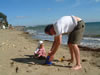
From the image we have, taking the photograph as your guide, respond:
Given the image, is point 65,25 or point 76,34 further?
point 76,34

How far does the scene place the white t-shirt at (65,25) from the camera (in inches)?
139

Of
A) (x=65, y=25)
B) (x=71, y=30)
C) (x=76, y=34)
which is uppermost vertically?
(x=65, y=25)

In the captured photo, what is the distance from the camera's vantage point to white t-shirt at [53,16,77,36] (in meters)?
3.52

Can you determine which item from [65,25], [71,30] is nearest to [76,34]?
[71,30]

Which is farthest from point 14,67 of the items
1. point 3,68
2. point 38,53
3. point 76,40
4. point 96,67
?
point 96,67

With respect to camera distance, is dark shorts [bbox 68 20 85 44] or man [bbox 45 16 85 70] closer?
man [bbox 45 16 85 70]

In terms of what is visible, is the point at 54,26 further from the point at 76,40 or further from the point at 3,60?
the point at 3,60

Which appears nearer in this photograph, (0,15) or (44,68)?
(44,68)

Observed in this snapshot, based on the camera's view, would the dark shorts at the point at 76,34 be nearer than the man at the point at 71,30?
No

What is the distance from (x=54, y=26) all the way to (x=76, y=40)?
670mm

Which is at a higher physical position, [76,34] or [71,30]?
[71,30]

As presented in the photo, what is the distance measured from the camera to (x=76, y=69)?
12.2ft

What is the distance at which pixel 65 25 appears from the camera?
363cm

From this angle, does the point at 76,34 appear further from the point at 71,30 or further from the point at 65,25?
the point at 65,25
